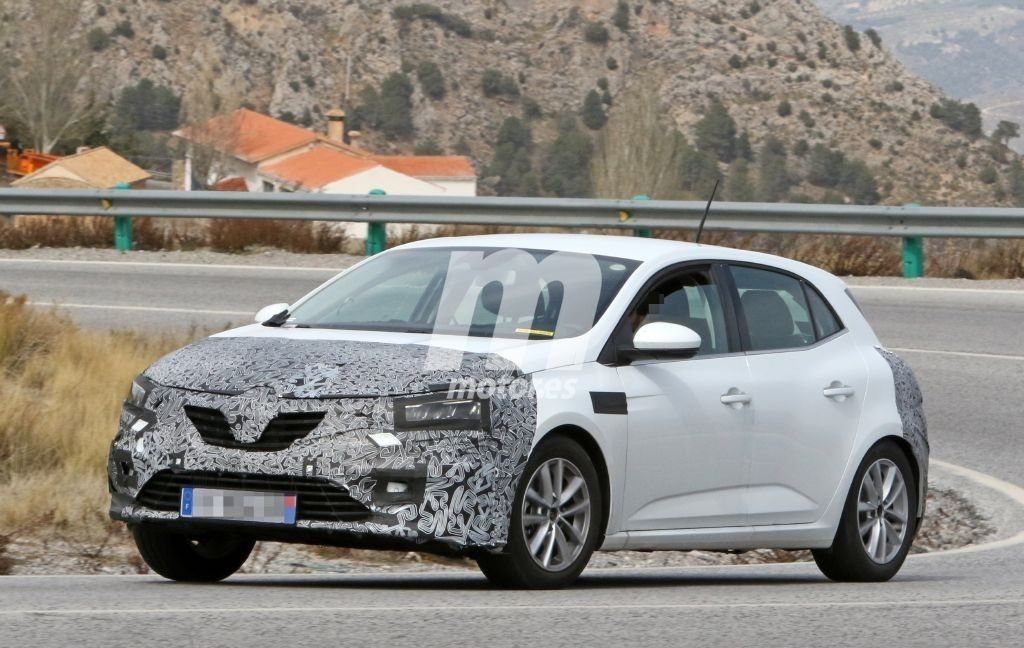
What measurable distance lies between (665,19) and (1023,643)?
174m

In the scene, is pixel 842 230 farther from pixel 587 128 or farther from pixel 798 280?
pixel 587 128

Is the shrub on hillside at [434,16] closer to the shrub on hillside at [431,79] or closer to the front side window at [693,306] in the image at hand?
the shrub on hillside at [431,79]

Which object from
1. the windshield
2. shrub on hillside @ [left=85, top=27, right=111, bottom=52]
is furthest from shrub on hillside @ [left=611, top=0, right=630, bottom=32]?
the windshield

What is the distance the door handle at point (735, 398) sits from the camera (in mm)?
7605

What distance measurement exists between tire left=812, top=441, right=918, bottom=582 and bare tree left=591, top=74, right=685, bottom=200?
240 feet

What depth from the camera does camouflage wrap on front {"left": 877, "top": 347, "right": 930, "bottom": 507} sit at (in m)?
8.54

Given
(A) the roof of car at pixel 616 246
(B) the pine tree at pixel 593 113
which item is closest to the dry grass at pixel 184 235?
(A) the roof of car at pixel 616 246

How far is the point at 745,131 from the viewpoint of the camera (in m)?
155

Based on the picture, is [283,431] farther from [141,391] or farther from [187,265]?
[187,265]

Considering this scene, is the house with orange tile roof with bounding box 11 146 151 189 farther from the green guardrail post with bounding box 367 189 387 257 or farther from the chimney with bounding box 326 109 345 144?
the chimney with bounding box 326 109 345 144

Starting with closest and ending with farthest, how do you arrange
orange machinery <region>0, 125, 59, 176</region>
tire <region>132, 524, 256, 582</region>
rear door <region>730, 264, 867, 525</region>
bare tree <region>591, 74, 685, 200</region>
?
tire <region>132, 524, 256, 582</region> → rear door <region>730, 264, 867, 525</region> → orange machinery <region>0, 125, 59, 176</region> → bare tree <region>591, 74, 685, 200</region>

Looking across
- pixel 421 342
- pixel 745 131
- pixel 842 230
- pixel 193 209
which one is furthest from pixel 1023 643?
pixel 745 131

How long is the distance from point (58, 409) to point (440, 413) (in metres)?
5.25

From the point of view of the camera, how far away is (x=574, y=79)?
16950cm
